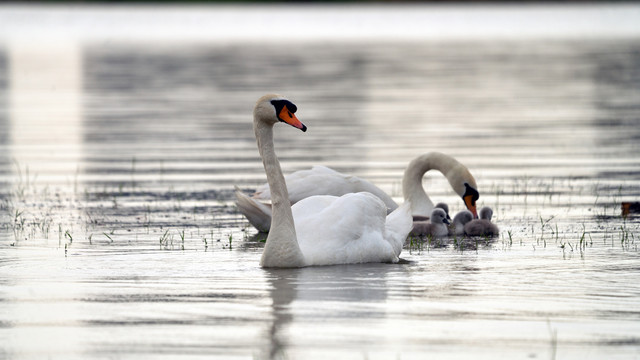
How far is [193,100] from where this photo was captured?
29984 millimetres

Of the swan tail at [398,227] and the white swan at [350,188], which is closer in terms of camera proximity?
the swan tail at [398,227]

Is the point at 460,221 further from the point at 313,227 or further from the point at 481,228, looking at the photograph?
the point at 313,227

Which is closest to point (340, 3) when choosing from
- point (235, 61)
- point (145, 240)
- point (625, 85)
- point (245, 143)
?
point (235, 61)

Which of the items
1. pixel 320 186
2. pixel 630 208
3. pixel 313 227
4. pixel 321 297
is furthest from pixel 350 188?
pixel 321 297

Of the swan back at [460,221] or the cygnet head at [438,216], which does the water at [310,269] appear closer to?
the cygnet head at [438,216]

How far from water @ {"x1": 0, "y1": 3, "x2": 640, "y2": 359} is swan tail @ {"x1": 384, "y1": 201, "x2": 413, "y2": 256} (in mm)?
214

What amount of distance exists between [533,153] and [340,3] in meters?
111

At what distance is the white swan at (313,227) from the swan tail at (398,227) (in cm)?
2

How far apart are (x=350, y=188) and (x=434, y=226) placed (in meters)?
0.91

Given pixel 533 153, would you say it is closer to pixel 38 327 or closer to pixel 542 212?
pixel 542 212

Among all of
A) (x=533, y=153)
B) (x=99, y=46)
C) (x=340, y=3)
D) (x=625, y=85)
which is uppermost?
(x=340, y=3)

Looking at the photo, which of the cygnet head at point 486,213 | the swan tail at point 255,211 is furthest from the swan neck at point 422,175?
the swan tail at point 255,211

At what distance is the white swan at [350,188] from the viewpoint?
12.2m

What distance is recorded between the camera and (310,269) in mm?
10203
